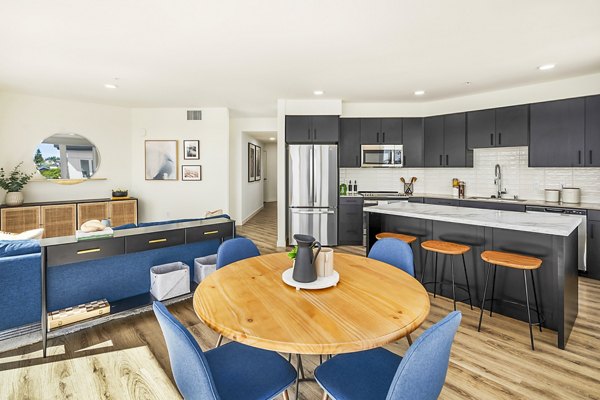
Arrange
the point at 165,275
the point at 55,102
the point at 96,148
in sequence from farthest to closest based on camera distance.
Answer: the point at 96,148
the point at 55,102
the point at 165,275

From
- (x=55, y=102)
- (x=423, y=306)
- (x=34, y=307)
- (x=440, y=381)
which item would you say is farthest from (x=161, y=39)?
(x=55, y=102)

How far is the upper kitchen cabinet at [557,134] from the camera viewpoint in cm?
421

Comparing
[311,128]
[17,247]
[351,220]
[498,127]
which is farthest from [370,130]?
[17,247]

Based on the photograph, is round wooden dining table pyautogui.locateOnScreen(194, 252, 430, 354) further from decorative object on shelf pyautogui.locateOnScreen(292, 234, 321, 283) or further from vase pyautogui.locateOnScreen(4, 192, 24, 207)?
vase pyautogui.locateOnScreen(4, 192, 24, 207)

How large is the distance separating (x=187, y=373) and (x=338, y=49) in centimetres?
334

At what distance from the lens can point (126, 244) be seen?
2705 mm

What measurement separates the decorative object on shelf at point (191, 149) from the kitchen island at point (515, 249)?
4.48 metres

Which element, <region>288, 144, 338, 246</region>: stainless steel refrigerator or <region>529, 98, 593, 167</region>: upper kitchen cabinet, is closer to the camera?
<region>529, 98, 593, 167</region>: upper kitchen cabinet

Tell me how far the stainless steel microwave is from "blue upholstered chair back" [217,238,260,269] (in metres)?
3.97

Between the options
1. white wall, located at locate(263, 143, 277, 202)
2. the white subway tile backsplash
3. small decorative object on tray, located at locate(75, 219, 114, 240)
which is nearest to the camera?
small decorative object on tray, located at locate(75, 219, 114, 240)

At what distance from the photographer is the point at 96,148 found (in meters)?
6.14

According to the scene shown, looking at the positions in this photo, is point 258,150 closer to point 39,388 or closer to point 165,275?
point 165,275

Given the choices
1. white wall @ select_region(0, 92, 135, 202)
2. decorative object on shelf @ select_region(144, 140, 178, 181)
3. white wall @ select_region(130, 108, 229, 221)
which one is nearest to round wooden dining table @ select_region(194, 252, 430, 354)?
white wall @ select_region(130, 108, 229, 221)

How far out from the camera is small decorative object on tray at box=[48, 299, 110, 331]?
2.45 metres
